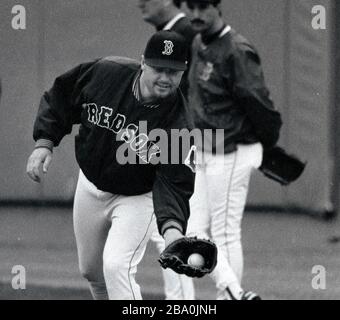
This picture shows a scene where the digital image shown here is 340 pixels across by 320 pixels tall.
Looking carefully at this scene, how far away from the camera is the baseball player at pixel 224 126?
6773 millimetres

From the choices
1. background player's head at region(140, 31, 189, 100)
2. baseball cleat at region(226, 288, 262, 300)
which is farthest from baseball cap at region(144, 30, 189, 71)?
baseball cleat at region(226, 288, 262, 300)

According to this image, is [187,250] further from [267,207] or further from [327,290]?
[267,207]

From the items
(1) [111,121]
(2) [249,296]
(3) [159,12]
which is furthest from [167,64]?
(2) [249,296]

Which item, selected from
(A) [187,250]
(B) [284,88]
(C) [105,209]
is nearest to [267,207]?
(B) [284,88]

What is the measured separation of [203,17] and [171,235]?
2.25 m

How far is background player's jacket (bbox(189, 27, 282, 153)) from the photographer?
Answer: 673 cm

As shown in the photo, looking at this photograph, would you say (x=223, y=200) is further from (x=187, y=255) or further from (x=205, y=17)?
(x=187, y=255)

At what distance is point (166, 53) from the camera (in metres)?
5.26

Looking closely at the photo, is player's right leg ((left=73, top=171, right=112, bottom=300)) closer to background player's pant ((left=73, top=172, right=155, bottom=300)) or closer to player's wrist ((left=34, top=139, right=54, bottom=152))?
background player's pant ((left=73, top=172, right=155, bottom=300))

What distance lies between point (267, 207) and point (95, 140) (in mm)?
3399

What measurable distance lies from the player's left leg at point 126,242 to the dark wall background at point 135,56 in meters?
3.07

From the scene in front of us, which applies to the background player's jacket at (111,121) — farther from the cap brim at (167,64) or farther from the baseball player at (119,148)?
the cap brim at (167,64)

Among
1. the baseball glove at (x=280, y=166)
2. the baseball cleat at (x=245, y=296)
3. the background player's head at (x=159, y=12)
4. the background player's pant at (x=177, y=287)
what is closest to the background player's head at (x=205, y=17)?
the background player's head at (x=159, y=12)
